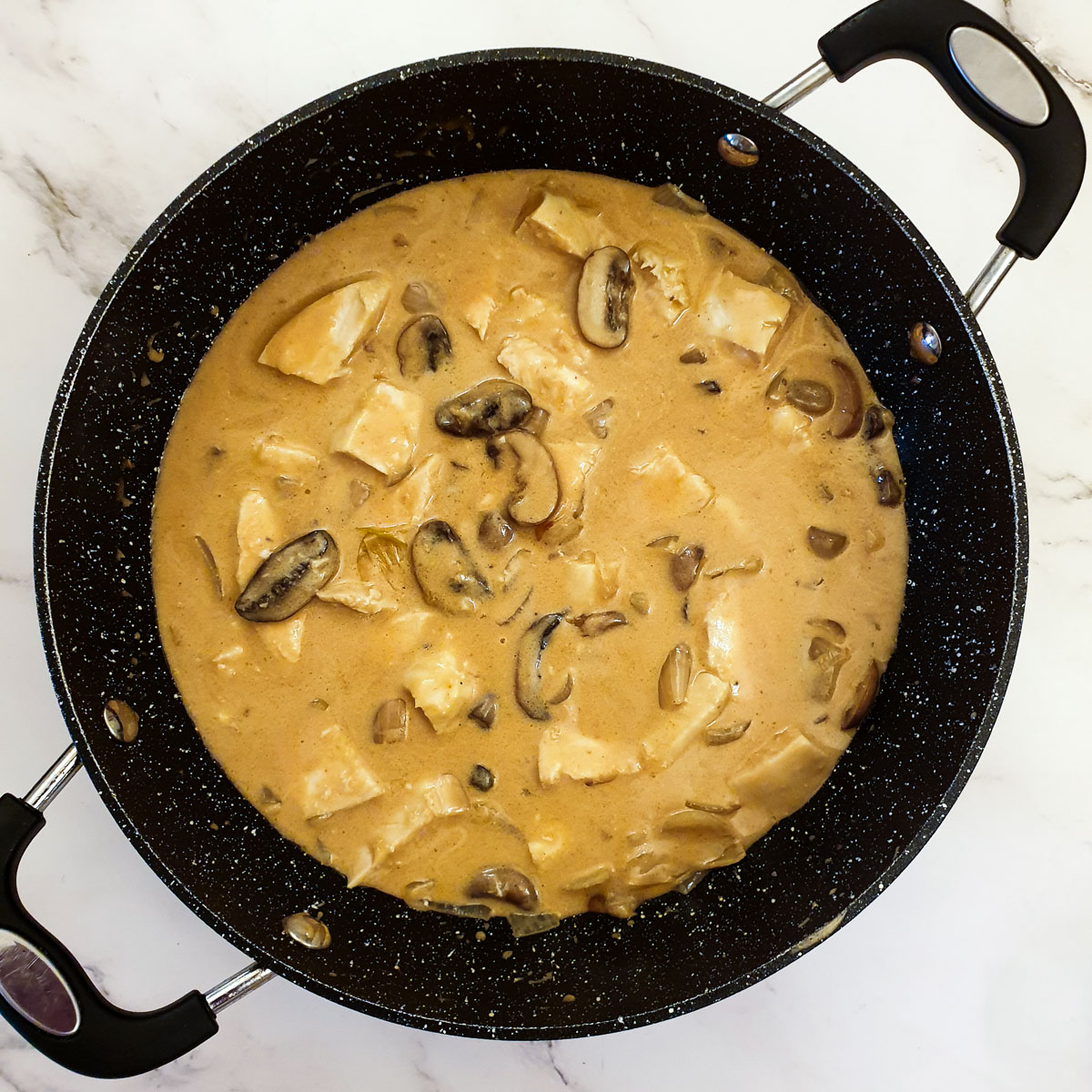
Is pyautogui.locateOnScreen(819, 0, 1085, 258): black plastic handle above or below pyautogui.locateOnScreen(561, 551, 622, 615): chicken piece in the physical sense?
above

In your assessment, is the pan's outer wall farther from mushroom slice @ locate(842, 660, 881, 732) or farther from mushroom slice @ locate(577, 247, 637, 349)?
mushroom slice @ locate(577, 247, 637, 349)

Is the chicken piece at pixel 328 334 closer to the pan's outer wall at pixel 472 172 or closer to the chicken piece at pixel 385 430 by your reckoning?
the chicken piece at pixel 385 430

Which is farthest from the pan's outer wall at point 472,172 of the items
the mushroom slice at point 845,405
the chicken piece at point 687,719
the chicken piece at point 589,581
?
the chicken piece at point 589,581

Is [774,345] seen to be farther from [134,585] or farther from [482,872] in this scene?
[134,585]

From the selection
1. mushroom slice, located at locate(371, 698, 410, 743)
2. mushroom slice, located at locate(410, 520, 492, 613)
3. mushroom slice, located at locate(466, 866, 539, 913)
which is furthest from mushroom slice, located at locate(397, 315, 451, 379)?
mushroom slice, located at locate(466, 866, 539, 913)

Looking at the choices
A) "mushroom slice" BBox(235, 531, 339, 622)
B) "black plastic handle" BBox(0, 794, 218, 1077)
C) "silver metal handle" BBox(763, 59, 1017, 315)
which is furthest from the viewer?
"mushroom slice" BBox(235, 531, 339, 622)

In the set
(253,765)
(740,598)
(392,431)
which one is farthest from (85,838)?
(740,598)

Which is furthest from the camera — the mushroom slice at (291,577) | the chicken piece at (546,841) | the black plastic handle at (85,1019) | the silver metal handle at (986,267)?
the chicken piece at (546,841)
